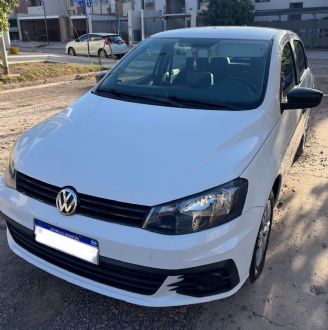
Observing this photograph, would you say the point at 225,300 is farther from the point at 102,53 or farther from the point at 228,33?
the point at 102,53

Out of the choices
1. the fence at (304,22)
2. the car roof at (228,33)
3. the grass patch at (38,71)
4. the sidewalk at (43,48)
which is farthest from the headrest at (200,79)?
the fence at (304,22)

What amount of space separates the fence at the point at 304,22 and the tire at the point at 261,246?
29625 millimetres

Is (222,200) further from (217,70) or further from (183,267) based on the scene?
(217,70)

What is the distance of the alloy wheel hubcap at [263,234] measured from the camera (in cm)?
263

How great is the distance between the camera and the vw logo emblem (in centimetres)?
219

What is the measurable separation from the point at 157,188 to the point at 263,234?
103 cm

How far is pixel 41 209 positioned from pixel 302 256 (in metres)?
2.04

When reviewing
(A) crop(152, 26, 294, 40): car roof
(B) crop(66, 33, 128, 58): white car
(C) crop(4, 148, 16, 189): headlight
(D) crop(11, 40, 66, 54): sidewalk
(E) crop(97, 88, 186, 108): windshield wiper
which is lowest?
(D) crop(11, 40, 66, 54): sidewalk

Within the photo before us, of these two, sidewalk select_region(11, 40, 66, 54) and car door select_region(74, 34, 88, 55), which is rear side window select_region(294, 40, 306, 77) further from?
sidewalk select_region(11, 40, 66, 54)

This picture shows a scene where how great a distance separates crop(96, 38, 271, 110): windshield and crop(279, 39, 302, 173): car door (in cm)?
27

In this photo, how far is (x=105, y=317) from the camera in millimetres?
2482

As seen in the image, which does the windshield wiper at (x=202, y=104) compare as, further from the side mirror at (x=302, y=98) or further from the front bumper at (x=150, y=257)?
the front bumper at (x=150, y=257)

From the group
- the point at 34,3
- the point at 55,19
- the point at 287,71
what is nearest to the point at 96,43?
the point at 287,71

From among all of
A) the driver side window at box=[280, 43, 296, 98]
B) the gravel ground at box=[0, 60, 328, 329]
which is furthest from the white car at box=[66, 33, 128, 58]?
the gravel ground at box=[0, 60, 328, 329]
